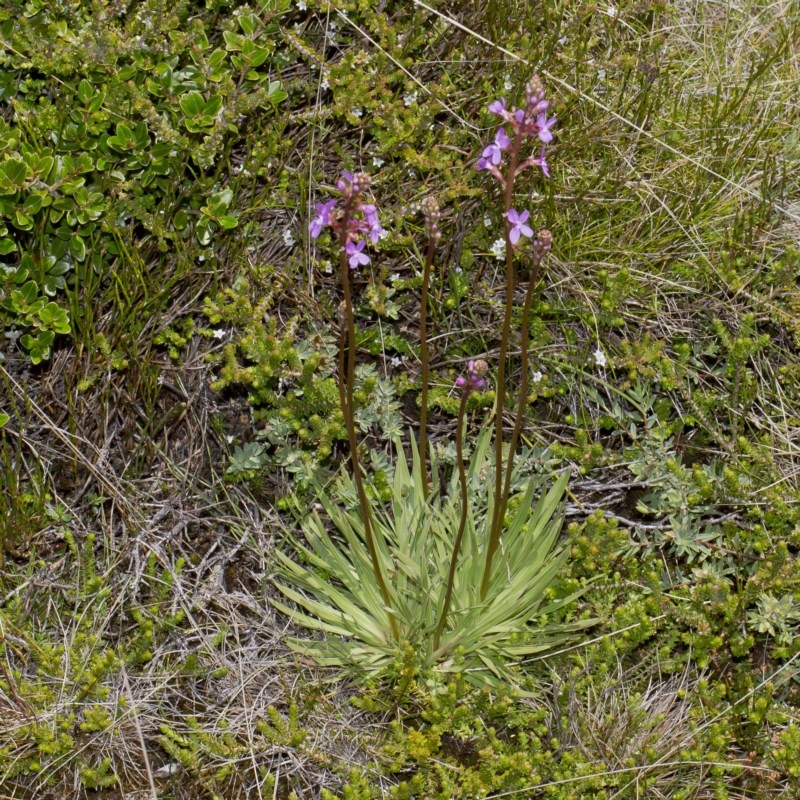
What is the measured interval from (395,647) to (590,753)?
630mm

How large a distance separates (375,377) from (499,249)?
0.73m

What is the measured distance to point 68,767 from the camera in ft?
7.86

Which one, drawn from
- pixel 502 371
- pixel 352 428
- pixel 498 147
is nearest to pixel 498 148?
pixel 498 147

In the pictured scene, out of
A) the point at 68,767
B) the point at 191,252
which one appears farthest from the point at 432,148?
the point at 68,767

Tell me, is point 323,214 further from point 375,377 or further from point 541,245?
point 375,377

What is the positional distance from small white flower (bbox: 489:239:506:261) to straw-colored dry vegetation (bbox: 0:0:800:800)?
0.16 ft

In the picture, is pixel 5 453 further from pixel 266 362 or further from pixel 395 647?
pixel 395 647

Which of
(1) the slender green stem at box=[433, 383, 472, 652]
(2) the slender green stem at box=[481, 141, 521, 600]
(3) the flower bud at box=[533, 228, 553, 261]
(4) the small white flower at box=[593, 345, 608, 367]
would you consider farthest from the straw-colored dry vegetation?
(3) the flower bud at box=[533, 228, 553, 261]

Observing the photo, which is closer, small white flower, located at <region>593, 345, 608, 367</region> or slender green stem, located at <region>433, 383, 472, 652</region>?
slender green stem, located at <region>433, 383, 472, 652</region>

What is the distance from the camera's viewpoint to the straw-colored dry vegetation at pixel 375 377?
2416 mm

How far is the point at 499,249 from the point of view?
3191 mm

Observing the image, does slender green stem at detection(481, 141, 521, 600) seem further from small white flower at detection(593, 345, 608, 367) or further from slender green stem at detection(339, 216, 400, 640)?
small white flower at detection(593, 345, 608, 367)

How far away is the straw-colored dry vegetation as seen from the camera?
7.93ft

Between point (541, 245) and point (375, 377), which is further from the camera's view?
point (375, 377)
